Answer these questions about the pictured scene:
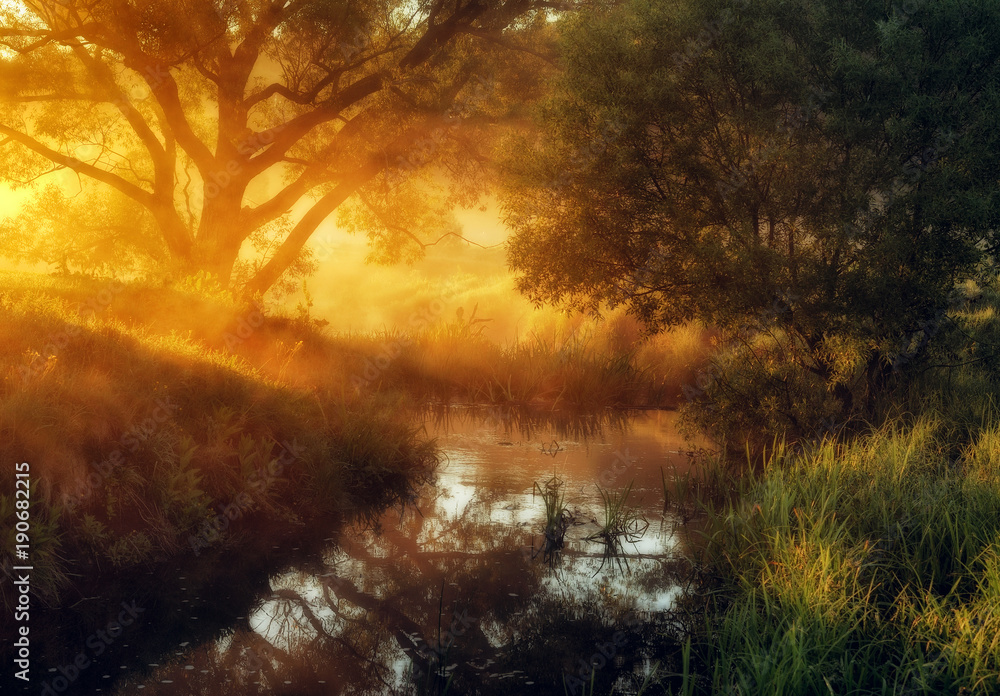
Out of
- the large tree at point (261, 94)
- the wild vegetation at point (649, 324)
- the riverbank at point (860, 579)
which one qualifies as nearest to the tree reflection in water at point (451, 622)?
the wild vegetation at point (649, 324)

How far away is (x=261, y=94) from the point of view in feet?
60.4

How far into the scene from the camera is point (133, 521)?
7.28 m

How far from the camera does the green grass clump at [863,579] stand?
4785 millimetres

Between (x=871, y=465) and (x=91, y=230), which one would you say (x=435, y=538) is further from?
(x=91, y=230)

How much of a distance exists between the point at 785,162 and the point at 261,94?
12273 millimetres

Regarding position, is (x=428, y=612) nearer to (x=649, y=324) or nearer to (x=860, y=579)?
(x=860, y=579)

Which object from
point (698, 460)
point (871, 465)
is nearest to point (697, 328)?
point (698, 460)

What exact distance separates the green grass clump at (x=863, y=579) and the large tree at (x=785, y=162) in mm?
2696

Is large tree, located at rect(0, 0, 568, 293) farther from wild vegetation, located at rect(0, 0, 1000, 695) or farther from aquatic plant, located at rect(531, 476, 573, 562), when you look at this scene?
aquatic plant, located at rect(531, 476, 573, 562)

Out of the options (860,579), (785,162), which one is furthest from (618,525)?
(785,162)

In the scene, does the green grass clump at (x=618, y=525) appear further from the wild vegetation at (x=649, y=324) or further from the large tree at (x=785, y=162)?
the large tree at (x=785, y=162)

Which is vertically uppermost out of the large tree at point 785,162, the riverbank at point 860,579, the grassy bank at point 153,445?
the large tree at point 785,162

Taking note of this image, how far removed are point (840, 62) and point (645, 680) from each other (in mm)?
7722

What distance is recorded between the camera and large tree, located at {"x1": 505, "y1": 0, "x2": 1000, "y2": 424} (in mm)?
9914
